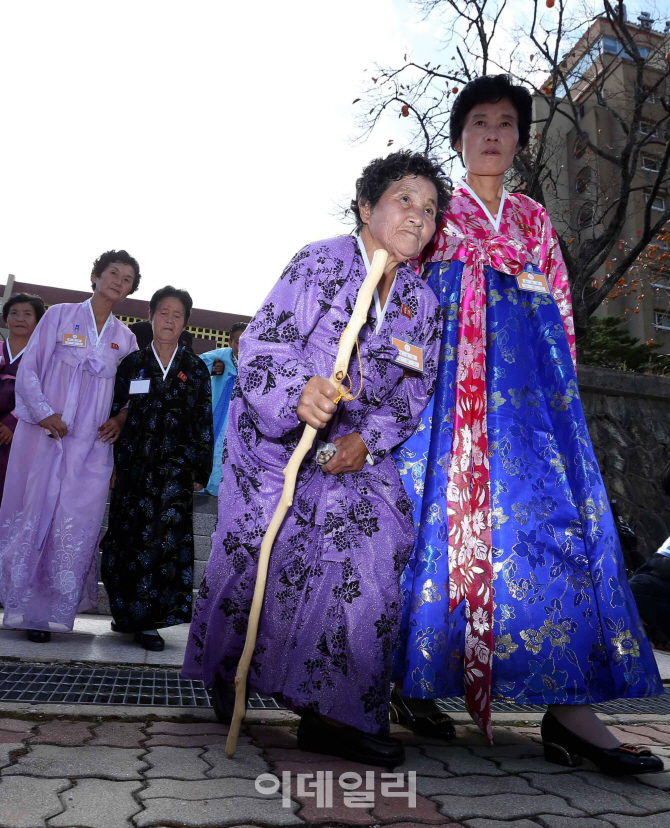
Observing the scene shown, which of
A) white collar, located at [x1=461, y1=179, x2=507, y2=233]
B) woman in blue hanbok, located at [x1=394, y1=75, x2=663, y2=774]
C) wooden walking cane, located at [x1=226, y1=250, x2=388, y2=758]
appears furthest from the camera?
white collar, located at [x1=461, y1=179, x2=507, y2=233]

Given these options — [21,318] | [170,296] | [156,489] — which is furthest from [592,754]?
[21,318]

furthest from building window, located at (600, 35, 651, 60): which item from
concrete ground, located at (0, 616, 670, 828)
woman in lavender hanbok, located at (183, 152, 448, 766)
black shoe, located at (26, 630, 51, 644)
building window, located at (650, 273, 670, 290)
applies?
concrete ground, located at (0, 616, 670, 828)

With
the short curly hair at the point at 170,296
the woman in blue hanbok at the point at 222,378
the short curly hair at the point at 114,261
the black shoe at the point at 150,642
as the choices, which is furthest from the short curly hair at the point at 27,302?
the woman in blue hanbok at the point at 222,378

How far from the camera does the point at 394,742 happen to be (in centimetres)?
196

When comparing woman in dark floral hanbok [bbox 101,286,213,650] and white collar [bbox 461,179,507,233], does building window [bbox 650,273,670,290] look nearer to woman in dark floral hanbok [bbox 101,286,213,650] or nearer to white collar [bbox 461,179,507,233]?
woman in dark floral hanbok [bbox 101,286,213,650]

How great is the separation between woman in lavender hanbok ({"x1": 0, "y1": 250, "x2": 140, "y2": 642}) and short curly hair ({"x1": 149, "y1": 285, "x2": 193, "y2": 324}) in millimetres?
220

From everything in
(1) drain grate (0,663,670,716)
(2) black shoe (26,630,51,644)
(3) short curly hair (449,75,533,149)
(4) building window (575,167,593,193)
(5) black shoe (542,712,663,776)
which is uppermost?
(4) building window (575,167,593,193)

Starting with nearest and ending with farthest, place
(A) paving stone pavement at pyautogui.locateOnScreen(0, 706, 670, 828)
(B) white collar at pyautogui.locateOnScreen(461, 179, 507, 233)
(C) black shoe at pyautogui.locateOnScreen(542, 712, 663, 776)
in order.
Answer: (A) paving stone pavement at pyautogui.locateOnScreen(0, 706, 670, 828)
(C) black shoe at pyautogui.locateOnScreen(542, 712, 663, 776)
(B) white collar at pyautogui.locateOnScreen(461, 179, 507, 233)

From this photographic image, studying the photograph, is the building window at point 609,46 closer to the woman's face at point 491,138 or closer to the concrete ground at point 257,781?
the woman's face at point 491,138

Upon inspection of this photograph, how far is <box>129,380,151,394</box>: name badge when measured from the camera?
12.9 feet

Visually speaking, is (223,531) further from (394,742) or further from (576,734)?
(576,734)

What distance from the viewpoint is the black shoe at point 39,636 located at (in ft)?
11.5

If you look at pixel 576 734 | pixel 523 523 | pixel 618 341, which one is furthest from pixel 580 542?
pixel 618 341

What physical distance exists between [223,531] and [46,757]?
0.71 m
